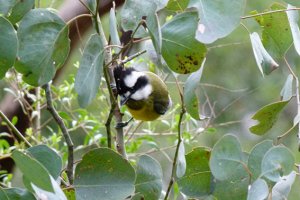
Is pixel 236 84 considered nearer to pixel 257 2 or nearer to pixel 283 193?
pixel 257 2

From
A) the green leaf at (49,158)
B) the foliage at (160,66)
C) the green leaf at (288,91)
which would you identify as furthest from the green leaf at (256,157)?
the green leaf at (49,158)

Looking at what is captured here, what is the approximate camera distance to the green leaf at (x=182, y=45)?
2.26 feet

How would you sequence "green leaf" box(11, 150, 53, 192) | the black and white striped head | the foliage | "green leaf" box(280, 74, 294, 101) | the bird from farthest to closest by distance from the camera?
1. the bird
2. the black and white striped head
3. "green leaf" box(280, 74, 294, 101)
4. the foliage
5. "green leaf" box(11, 150, 53, 192)

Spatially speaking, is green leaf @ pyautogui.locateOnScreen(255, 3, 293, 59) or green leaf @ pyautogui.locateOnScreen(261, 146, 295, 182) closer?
green leaf @ pyautogui.locateOnScreen(261, 146, 295, 182)

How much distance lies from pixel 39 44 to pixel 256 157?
11.0 inches

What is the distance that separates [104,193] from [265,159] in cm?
18

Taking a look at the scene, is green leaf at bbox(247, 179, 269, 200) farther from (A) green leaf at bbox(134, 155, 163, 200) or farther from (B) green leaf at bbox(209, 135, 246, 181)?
(A) green leaf at bbox(134, 155, 163, 200)

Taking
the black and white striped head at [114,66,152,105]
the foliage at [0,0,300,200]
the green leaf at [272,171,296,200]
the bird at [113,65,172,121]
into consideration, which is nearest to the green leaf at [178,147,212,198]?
the foliage at [0,0,300,200]

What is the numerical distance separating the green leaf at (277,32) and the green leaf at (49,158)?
1.20 ft

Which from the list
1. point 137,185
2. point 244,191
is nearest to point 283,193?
point 244,191

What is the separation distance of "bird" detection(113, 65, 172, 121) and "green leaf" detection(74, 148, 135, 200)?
28.7 inches

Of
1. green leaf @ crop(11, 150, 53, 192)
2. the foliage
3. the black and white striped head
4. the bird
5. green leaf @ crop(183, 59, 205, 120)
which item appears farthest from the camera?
the bird

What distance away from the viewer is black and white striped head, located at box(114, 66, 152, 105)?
137 cm

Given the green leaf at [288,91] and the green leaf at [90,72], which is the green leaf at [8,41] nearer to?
the green leaf at [90,72]
